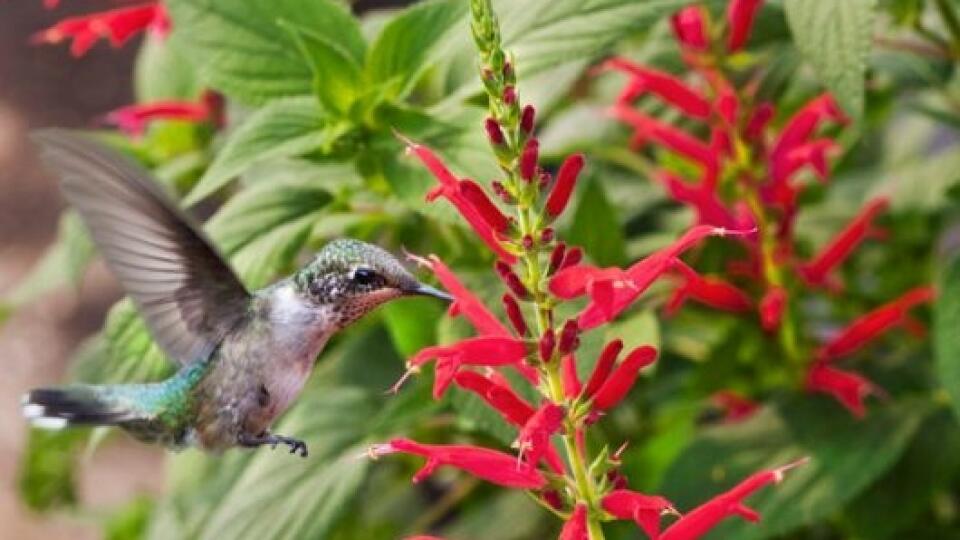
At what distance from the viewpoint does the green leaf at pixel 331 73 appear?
996 mm

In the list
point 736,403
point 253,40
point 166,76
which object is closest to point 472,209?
point 253,40

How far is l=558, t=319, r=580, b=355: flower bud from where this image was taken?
25.6 inches

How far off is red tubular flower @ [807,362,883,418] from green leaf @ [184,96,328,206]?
0.42 m

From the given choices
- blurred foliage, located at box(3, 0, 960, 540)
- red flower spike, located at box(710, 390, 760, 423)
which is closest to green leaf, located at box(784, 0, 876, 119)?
blurred foliage, located at box(3, 0, 960, 540)

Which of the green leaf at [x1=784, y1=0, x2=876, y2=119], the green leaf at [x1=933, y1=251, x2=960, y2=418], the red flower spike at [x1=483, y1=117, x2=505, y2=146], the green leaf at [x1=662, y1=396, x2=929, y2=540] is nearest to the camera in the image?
the red flower spike at [x1=483, y1=117, x2=505, y2=146]

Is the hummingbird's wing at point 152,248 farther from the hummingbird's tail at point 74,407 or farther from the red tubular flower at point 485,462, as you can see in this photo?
the red tubular flower at point 485,462

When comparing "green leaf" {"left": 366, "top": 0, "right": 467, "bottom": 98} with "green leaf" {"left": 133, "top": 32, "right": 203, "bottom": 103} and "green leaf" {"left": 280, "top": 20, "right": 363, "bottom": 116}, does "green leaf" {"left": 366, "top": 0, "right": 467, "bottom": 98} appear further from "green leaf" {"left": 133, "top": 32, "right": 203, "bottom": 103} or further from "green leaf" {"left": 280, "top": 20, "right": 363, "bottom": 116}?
"green leaf" {"left": 133, "top": 32, "right": 203, "bottom": 103}

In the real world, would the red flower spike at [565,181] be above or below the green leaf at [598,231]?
above

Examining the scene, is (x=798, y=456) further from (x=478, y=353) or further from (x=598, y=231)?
(x=478, y=353)

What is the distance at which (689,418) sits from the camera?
52.1 inches

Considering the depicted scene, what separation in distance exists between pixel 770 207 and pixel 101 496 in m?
1.66

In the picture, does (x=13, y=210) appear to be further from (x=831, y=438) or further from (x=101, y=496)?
(x=831, y=438)

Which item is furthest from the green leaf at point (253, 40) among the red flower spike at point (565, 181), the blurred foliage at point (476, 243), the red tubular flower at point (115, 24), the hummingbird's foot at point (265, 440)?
the red flower spike at point (565, 181)

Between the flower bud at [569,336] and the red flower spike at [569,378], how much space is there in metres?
0.03
